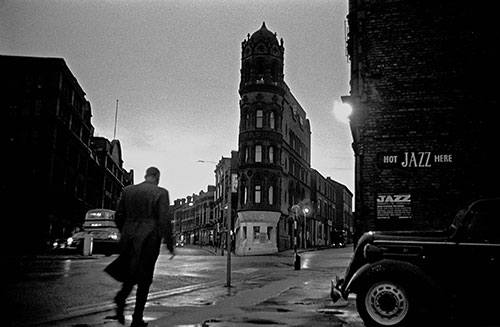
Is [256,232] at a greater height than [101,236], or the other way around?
[256,232]

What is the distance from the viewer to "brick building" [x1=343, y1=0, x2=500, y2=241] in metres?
13.8

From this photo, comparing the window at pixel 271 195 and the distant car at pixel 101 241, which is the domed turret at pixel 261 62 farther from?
the distant car at pixel 101 241

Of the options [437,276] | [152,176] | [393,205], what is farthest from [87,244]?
[437,276]

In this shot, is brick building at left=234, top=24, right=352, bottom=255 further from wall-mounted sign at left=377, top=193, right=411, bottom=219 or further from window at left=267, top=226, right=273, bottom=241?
wall-mounted sign at left=377, top=193, right=411, bottom=219

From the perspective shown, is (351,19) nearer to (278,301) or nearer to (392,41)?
(392,41)

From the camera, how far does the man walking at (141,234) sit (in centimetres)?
619

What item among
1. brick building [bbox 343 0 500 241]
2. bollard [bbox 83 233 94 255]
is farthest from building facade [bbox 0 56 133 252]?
brick building [bbox 343 0 500 241]

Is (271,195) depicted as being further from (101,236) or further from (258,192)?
(101,236)

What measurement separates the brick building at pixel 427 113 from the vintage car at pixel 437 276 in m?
6.95

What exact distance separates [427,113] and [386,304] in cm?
846

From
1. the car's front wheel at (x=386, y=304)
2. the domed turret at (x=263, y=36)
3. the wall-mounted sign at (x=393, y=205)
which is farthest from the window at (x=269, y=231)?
the car's front wheel at (x=386, y=304)

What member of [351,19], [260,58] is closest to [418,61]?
[351,19]

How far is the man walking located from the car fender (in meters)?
2.49

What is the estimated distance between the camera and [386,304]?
22.4ft
